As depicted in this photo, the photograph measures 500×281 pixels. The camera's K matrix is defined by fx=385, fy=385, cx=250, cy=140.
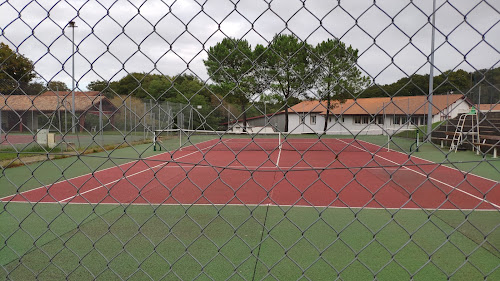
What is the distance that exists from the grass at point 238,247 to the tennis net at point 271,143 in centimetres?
55

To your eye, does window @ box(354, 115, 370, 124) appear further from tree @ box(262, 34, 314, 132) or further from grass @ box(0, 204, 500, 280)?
grass @ box(0, 204, 500, 280)

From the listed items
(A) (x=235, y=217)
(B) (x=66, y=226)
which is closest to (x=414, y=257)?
(A) (x=235, y=217)

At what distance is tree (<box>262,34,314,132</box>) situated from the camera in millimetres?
1517

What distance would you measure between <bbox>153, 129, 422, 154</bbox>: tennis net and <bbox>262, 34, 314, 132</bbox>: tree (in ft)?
0.83

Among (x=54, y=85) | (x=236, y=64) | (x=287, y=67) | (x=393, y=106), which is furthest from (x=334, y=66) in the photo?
(x=54, y=85)

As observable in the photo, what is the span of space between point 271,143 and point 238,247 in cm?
1135

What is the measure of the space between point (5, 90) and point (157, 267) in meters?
7.88

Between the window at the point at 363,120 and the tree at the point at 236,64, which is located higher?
the tree at the point at 236,64

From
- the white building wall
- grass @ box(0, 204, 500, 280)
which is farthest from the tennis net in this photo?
grass @ box(0, 204, 500, 280)

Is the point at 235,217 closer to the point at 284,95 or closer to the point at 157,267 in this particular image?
the point at 157,267

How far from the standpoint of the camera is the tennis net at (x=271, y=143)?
1.92 metres

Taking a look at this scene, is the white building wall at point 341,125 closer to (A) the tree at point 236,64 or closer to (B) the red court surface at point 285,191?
(A) the tree at point 236,64

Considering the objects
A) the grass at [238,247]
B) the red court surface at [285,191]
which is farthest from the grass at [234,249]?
the red court surface at [285,191]

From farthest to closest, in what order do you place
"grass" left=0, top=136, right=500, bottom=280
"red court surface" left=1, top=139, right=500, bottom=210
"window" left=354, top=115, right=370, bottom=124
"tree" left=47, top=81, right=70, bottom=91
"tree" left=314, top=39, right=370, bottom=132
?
"red court surface" left=1, top=139, right=500, bottom=210, "grass" left=0, top=136, right=500, bottom=280, "window" left=354, top=115, right=370, bottom=124, "tree" left=47, top=81, right=70, bottom=91, "tree" left=314, top=39, right=370, bottom=132
